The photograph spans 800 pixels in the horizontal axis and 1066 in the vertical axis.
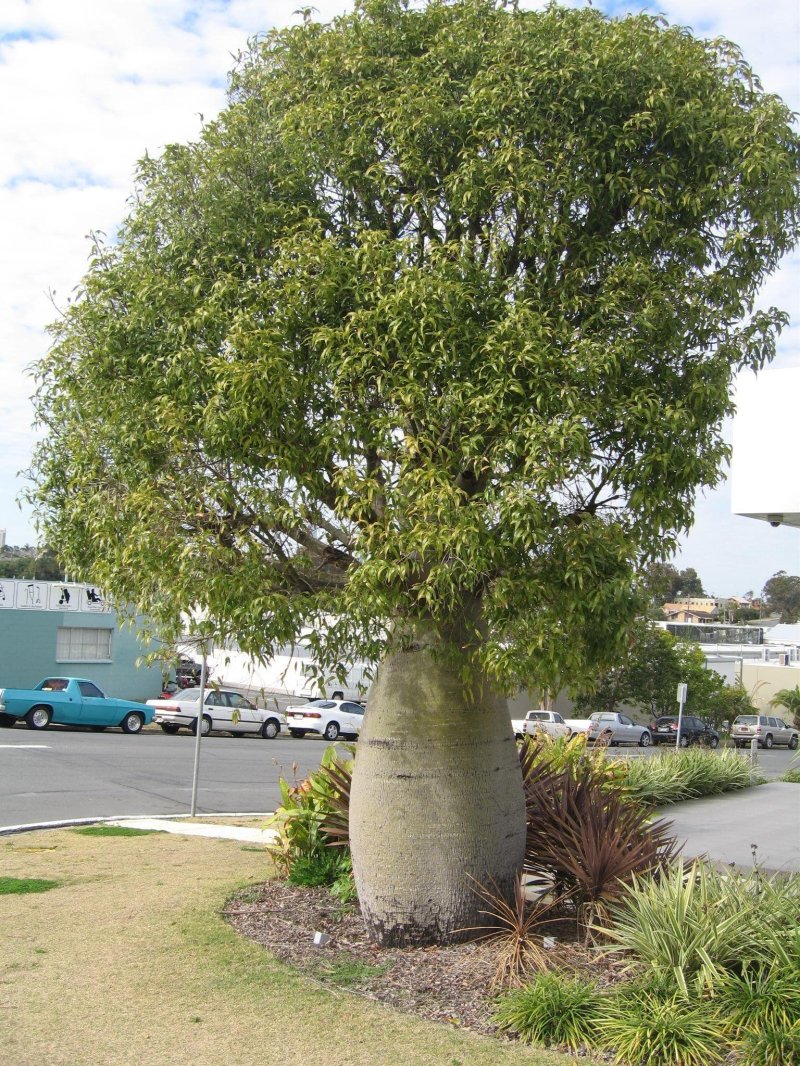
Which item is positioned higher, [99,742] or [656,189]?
[656,189]

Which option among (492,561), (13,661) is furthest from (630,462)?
(13,661)

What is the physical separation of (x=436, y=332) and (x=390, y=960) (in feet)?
13.3

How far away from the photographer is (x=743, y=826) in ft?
46.9

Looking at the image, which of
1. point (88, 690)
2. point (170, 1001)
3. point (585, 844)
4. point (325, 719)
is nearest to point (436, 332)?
point (585, 844)

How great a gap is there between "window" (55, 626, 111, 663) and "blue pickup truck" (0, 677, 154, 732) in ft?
20.8

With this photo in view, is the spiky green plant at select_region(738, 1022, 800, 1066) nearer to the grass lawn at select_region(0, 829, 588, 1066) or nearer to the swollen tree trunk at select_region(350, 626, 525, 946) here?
the grass lawn at select_region(0, 829, 588, 1066)

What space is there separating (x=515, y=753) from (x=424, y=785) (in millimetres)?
893

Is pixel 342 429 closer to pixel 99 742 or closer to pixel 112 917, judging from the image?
pixel 112 917

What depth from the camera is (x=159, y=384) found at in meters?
7.03

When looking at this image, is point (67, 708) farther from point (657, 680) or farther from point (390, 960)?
point (657, 680)

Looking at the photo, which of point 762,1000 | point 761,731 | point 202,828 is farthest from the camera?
point 761,731

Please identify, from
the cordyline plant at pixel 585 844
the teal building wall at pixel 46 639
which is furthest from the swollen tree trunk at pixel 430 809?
the teal building wall at pixel 46 639

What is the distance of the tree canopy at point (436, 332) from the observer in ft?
20.4

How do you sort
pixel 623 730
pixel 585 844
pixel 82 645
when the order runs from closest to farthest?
pixel 585 844
pixel 82 645
pixel 623 730
